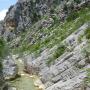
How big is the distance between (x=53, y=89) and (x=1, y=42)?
2796 centimetres

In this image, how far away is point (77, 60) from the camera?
193 feet

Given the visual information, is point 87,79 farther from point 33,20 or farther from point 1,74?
point 33,20

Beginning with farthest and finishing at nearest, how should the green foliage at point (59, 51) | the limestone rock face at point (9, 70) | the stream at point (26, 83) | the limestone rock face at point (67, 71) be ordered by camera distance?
the limestone rock face at point (9, 70) → the green foliage at point (59, 51) → the stream at point (26, 83) → the limestone rock face at point (67, 71)

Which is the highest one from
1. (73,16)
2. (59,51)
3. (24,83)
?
(73,16)

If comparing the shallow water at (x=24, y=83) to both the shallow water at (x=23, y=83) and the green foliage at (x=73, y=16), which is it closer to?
the shallow water at (x=23, y=83)

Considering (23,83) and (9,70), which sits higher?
(9,70)

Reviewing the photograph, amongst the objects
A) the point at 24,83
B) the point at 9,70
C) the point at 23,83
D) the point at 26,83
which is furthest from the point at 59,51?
the point at 9,70

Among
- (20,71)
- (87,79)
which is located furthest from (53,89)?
(20,71)

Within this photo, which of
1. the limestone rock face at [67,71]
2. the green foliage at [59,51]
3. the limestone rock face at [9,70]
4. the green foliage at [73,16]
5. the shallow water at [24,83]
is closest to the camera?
the limestone rock face at [67,71]

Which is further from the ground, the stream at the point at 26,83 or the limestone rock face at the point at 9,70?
the limestone rock face at the point at 9,70

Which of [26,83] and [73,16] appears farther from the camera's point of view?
[73,16]

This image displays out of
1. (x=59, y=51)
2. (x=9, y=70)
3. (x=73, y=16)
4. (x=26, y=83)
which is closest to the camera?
(x=59, y=51)

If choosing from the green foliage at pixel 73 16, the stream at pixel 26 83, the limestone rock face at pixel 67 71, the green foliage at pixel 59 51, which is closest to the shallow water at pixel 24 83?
the stream at pixel 26 83

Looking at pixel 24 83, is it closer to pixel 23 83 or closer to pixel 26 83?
pixel 23 83
